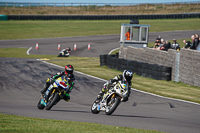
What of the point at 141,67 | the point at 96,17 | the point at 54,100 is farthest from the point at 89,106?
the point at 96,17

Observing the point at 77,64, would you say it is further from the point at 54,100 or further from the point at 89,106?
the point at 54,100

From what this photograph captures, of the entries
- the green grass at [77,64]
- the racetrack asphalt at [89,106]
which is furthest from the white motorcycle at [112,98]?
the green grass at [77,64]

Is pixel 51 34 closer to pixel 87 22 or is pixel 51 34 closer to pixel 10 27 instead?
pixel 10 27

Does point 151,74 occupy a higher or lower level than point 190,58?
lower

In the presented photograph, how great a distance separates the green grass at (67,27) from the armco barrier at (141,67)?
80.6 ft

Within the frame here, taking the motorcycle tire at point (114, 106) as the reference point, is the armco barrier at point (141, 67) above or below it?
below

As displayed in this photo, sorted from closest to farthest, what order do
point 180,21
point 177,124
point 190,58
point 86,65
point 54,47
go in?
1. point 177,124
2. point 190,58
3. point 86,65
4. point 54,47
5. point 180,21

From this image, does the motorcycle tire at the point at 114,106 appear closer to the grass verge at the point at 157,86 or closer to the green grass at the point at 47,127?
the green grass at the point at 47,127

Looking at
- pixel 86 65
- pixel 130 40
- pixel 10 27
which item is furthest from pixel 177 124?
pixel 10 27

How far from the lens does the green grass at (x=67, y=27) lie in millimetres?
49094

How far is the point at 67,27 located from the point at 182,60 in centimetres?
4100

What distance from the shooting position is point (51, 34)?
4953 cm

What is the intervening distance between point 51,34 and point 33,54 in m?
18.3

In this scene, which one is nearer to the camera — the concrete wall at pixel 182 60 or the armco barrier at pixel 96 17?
the concrete wall at pixel 182 60
